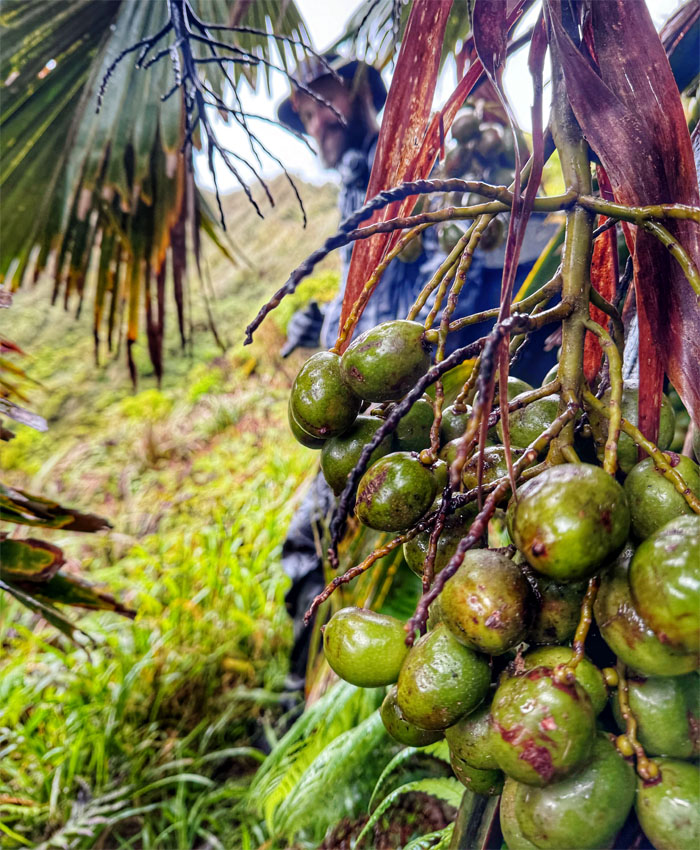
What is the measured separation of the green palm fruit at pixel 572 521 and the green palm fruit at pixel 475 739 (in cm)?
11

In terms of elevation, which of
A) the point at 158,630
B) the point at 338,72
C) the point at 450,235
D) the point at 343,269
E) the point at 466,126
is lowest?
the point at 158,630

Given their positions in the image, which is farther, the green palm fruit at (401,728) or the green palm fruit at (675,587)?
the green palm fruit at (401,728)

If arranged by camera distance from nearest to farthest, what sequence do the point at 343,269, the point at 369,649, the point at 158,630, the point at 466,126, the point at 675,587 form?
1. the point at 675,587
2. the point at 369,649
3. the point at 466,126
4. the point at 343,269
5. the point at 158,630

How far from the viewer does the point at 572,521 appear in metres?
0.28

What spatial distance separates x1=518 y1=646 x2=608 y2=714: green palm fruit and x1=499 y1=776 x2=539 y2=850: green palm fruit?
71mm

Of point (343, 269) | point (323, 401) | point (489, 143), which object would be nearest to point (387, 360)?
point (323, 401)

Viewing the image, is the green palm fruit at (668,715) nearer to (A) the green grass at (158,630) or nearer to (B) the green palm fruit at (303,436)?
(B) the green palm fruit at (303,436)

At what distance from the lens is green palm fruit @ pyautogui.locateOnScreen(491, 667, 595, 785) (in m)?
0.28

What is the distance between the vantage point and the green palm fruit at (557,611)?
328mm

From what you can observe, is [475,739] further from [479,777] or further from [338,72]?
[338,72]

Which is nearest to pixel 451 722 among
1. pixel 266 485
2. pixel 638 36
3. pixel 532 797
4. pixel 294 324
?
pixel 532 797

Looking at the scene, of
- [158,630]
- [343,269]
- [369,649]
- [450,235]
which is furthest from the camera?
[158,630]

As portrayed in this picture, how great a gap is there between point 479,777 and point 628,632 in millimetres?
147

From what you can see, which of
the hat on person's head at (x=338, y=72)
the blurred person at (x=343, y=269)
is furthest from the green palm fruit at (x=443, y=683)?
the hat on person's head at (x=338, y=72)
